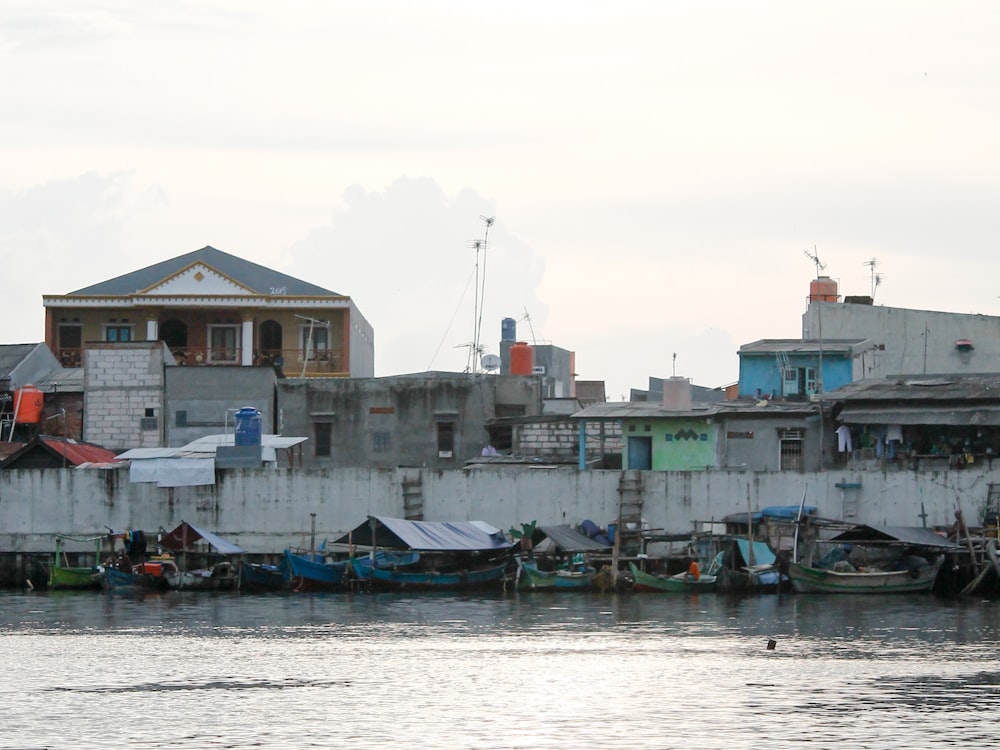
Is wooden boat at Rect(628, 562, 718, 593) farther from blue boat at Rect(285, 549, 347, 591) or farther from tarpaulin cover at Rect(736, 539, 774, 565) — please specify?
blue boat at Rect(285, 549, 347, 591)

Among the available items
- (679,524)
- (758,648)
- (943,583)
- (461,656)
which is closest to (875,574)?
(943,583)

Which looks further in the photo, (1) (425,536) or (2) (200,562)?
(2) (200,562)

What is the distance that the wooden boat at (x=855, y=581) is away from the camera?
5384cm

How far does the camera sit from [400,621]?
47.6 m

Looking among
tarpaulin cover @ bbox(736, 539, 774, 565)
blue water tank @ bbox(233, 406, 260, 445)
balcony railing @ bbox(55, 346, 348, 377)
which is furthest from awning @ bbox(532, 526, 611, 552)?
balcony railing @ bbox(55, 346, 348, 377)

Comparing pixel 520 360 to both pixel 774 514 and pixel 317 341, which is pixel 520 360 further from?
pixel 774 514

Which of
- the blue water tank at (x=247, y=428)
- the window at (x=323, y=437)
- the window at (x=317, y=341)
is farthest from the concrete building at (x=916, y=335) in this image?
the blue water tank at (x=247, y=428)

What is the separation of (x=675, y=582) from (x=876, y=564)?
6.10m

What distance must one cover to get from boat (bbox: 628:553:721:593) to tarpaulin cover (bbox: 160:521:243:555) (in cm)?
1257

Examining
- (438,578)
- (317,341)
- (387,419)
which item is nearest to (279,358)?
(317,341)

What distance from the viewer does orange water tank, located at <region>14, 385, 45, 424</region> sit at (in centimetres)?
6781

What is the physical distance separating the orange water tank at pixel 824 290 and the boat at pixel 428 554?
22.5 meters

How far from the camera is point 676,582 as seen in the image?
54969mm

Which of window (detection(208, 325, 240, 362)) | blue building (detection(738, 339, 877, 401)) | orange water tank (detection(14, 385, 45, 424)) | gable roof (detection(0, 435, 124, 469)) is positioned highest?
window (detection(208, 325, 240, 362))
